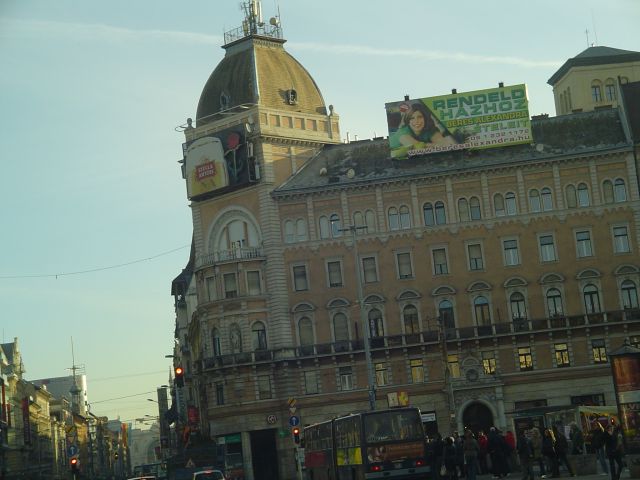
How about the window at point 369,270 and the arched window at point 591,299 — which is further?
the window at point 369,270

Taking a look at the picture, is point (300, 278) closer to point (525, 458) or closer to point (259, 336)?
point (259, 336)

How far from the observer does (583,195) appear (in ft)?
288

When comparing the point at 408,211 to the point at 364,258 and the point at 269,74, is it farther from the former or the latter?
the point at 269,74

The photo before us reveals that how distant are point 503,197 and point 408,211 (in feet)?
22.7

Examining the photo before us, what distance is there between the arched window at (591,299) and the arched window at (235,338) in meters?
25.0

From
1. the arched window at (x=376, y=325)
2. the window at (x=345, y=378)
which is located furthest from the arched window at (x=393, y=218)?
the window at (x=345, y=378)

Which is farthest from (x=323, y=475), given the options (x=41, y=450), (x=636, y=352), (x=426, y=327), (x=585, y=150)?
(x=41, y=450)

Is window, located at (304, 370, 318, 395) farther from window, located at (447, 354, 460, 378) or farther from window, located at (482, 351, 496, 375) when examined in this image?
window, located at (482, 351, 496, 375)

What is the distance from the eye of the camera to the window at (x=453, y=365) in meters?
87.2

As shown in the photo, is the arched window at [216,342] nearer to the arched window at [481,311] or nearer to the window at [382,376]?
the window at [382,376]

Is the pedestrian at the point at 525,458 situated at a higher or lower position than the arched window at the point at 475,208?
lower

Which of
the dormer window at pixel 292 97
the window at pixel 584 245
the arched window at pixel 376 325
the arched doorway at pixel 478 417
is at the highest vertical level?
the dormer window at pixel 292 97

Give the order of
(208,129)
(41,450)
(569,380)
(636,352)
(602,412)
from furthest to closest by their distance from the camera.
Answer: (41,450)
(208,129)
(569,380)
(602,412)
(636,352)

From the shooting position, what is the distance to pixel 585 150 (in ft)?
287
